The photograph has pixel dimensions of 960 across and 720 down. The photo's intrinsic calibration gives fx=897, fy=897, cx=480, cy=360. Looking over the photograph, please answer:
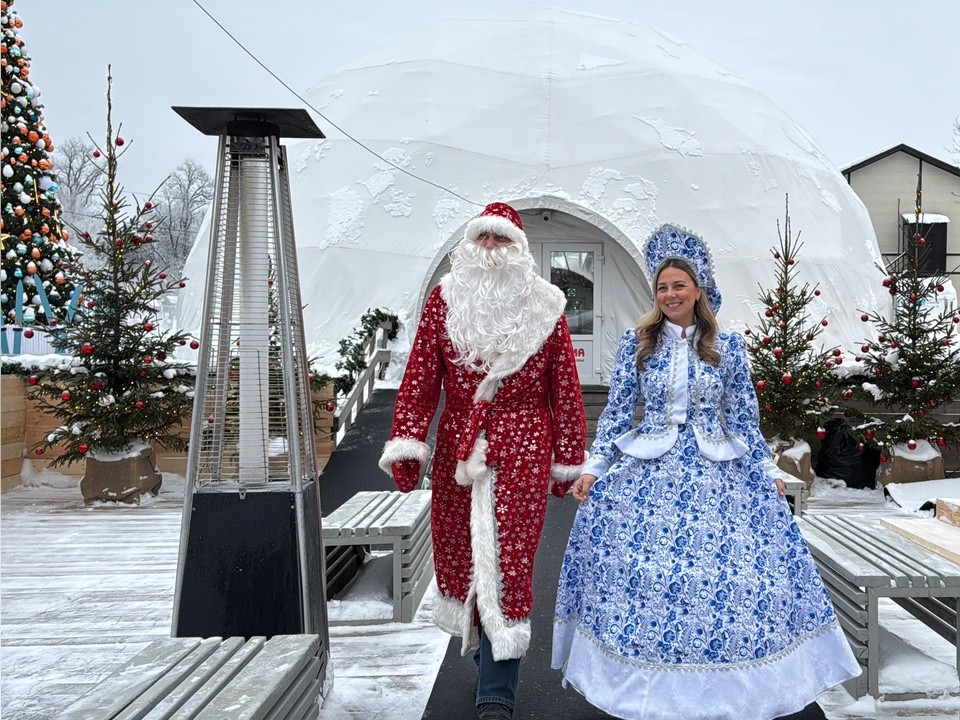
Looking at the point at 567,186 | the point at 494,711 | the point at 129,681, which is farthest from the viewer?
the point at 567,186

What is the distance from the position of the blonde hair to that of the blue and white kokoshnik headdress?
0.02 m

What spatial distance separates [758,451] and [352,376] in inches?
248

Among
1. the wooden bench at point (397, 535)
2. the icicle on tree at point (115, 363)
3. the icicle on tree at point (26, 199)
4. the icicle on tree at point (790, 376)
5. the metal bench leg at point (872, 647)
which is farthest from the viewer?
the icicle on tree at point (26, 199)

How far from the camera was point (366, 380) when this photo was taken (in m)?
8.99

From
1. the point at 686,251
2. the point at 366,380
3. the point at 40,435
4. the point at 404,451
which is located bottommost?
the point at 40,435

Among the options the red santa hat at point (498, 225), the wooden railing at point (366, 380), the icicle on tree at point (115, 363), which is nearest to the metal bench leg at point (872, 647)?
the red santa hat at point (498, 225)

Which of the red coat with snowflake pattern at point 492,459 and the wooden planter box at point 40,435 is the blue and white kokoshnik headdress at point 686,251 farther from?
the wooden planter box at point 40,435

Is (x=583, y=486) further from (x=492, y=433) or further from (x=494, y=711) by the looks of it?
(x=494, y=711)

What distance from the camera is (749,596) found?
2672 millimetres

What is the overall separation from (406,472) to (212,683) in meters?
1.02

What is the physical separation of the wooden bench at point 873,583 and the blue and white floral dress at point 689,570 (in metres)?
0.46

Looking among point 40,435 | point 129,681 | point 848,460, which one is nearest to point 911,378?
point 848,460

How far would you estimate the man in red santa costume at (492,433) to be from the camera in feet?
9.51

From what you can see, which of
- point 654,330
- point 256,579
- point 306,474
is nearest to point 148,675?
point 256,579
